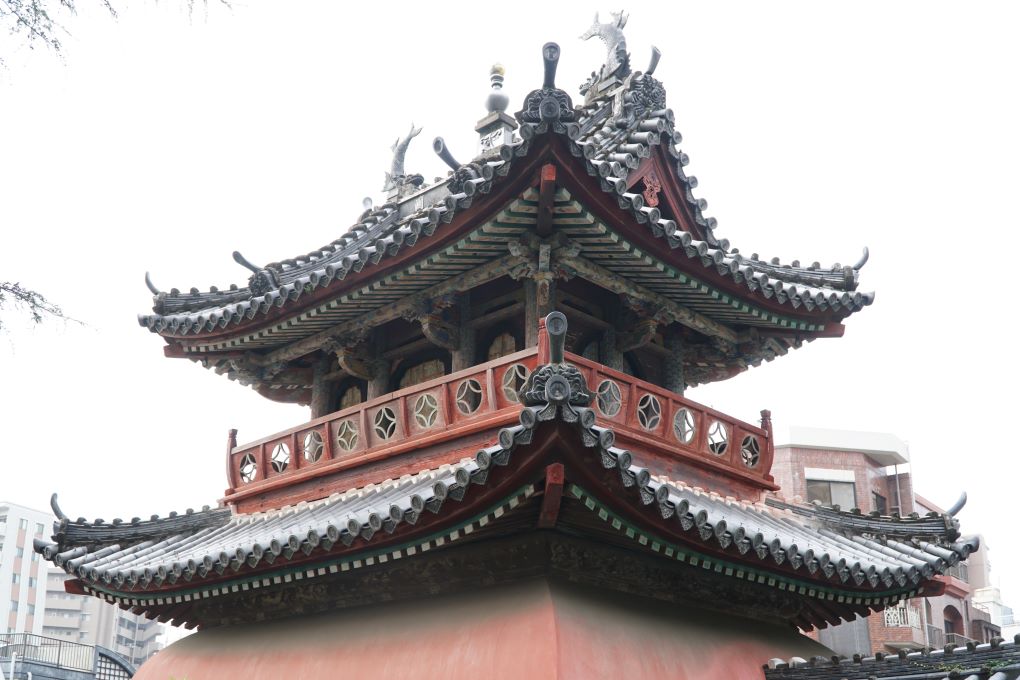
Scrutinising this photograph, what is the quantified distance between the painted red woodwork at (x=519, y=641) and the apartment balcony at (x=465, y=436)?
→ 170 centimetres

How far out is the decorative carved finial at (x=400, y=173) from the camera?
631 inches

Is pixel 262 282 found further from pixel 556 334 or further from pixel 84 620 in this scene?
pixel 84 620

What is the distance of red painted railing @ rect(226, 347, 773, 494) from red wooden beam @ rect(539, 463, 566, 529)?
1664 mm

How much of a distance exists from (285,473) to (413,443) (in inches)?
97.8

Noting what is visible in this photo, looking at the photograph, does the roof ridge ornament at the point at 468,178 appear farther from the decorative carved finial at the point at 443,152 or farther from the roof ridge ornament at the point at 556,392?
the roof ridge ornament at the point at 556,392

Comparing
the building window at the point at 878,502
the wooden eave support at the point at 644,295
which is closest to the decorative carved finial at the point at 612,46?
the wooden eave support at the point at 644,295

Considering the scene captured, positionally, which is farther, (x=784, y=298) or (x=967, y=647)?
(x=784, y=298)

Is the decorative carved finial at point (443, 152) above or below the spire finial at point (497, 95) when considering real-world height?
below

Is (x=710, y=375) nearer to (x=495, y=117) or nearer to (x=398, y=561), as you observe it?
(x=495, y=117)

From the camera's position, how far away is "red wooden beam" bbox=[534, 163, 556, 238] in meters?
9.31

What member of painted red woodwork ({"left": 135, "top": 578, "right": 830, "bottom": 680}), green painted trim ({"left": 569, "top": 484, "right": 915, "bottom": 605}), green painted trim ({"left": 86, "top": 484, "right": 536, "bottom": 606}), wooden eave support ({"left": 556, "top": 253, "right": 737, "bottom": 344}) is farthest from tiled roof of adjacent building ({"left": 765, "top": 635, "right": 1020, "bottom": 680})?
wooden eave support ({"left": 556, "top": 253, "right": 737, "bottom": 344})

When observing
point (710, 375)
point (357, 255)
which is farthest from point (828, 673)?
point (357, 255)

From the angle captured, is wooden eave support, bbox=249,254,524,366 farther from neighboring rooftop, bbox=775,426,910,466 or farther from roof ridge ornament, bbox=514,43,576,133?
neighboring rooftop, bbox=775,426,910,466

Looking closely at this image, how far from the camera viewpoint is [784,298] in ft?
39.0
